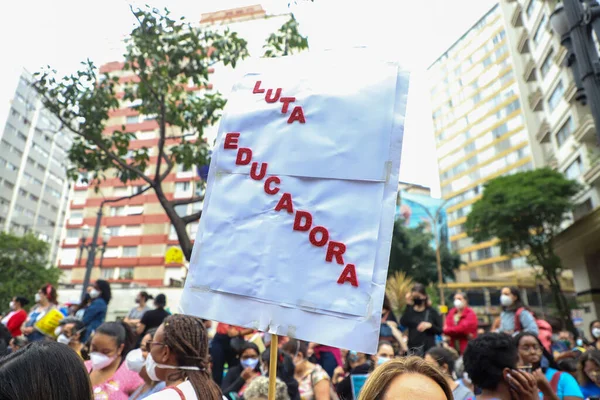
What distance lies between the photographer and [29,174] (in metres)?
64.4

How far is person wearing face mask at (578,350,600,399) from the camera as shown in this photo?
4.47 meters

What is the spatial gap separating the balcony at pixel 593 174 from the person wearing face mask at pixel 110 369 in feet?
78.7

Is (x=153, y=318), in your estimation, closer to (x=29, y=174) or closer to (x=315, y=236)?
(x=315, y=236)

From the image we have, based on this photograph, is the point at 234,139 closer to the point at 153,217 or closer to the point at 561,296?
the point at 561,296

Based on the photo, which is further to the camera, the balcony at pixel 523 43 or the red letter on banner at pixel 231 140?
the balcony at pixel 523 43

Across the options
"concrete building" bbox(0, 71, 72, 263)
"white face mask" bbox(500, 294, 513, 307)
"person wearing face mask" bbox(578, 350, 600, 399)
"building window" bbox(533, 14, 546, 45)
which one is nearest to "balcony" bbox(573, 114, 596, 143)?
"building window" bbox(533, 14, 546, 45)

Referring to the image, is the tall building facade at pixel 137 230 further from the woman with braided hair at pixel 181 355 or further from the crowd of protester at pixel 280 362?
the woman with braided hair at pixel 181 355

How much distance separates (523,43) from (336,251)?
39.4 meters

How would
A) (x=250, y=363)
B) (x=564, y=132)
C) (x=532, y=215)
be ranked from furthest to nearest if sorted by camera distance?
(x=532, y=215)
(x=564, y=132)
(x=250, y=363)

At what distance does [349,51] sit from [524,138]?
6127cm

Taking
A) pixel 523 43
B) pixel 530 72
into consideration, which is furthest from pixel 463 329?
pixel 523 43

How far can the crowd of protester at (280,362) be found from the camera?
62.6 inches

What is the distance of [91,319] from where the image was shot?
6.65 meters

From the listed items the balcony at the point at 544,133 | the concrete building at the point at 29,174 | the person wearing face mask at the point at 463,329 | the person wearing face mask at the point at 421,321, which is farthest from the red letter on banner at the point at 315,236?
the concrete building at the point at 29,174
